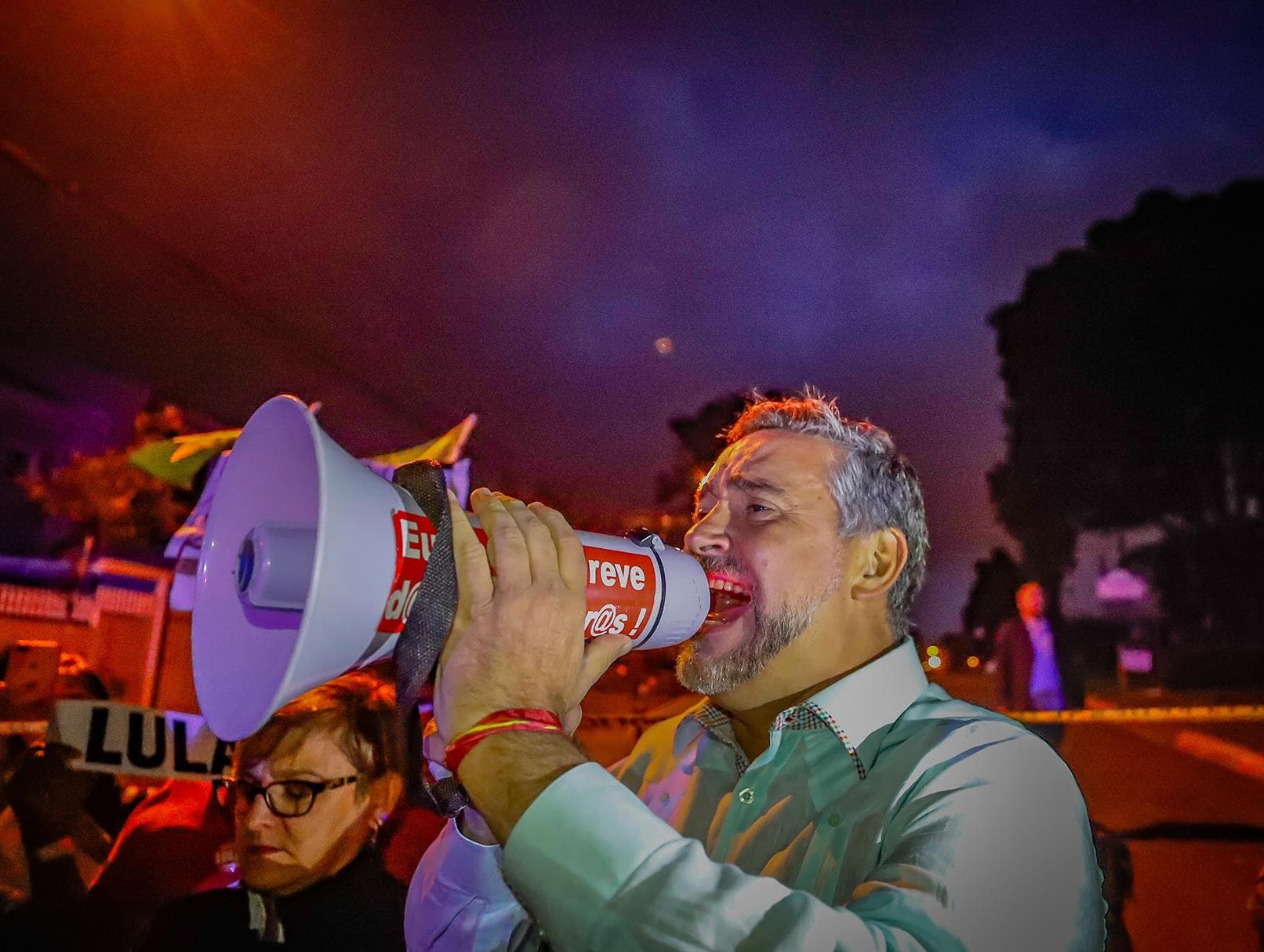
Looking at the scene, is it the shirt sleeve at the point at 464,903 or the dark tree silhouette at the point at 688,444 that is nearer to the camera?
the shirt sleeve at the point at 464,903

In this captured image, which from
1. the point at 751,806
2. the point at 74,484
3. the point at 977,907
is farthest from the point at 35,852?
the point at 74,484

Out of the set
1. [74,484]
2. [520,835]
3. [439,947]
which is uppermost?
[74,484]

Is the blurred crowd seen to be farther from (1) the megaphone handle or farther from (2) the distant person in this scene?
(2) the distant person

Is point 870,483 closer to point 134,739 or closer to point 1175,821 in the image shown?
point 134,739

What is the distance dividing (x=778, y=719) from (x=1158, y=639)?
30.9 m

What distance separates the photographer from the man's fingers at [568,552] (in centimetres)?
132

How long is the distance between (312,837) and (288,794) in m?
0.16

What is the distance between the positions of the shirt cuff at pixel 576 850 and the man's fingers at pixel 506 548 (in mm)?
303

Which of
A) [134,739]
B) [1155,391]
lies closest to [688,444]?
[1155,391]

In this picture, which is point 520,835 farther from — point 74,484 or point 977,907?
point 74,484

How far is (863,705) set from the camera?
5.92ft

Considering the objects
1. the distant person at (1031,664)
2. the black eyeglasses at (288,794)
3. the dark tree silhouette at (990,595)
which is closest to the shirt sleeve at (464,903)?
the black eyeglasses at (288,794)

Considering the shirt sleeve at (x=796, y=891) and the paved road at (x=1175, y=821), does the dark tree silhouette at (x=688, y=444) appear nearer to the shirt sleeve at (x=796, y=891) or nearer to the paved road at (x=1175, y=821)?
the paved road at (x=1175, y=821)

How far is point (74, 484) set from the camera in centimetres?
944
